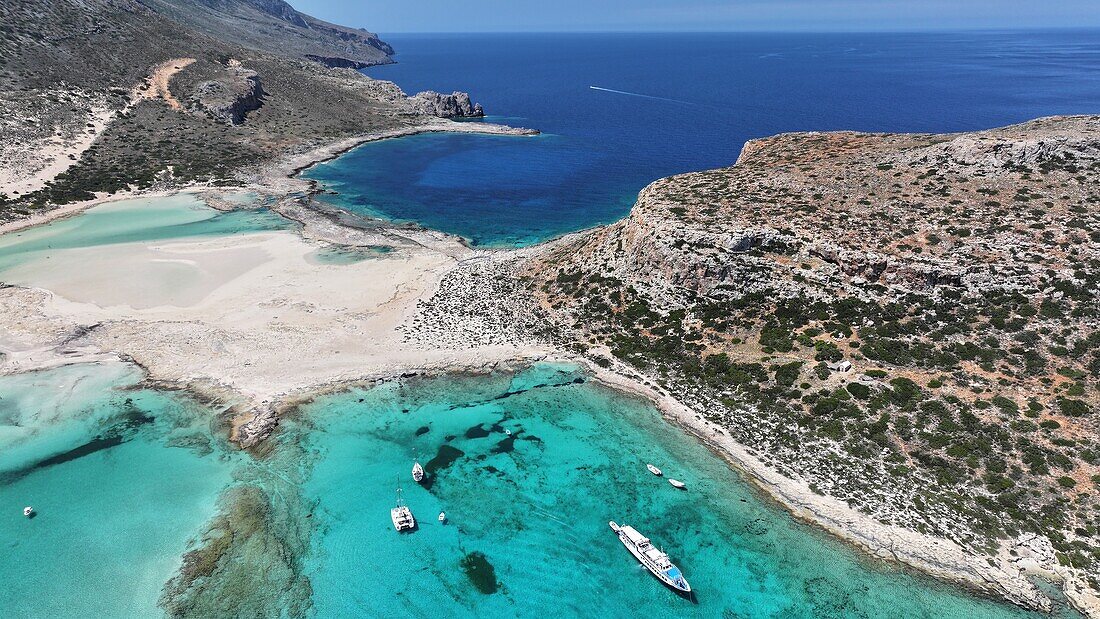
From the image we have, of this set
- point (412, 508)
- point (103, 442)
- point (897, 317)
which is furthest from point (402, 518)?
point (897, 317)

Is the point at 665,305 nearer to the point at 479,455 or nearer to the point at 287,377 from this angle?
the point at 479,455

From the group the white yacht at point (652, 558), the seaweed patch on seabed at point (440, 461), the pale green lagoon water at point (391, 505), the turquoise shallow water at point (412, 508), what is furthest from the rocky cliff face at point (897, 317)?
the seaweed patch on seabed at point (440, 461)

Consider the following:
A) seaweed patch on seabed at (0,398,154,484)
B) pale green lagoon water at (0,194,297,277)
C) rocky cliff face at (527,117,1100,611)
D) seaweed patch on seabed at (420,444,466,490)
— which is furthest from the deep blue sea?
seaweed patch on seabed at (0,398,154,484)

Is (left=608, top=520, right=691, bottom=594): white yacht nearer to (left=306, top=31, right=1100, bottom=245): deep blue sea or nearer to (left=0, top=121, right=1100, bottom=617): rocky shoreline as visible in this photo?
(left=0, top=121, right=1100, bottom=617): rocky shoreline

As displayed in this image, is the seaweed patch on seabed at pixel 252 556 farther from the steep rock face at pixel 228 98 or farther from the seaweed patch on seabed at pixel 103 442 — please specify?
the steep rock face at pixel 228 98

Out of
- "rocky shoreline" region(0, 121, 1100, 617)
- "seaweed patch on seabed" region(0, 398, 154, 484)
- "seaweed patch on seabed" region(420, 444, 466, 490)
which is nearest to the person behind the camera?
"rocky shoreline" region(0, 121, 1100, 617)

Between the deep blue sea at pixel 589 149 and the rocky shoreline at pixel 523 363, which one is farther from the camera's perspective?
the deep blue sea at pixel 589 149
